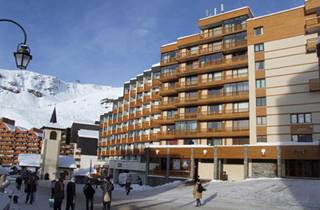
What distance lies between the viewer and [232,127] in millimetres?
50125

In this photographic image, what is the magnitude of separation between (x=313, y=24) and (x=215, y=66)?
14572mm

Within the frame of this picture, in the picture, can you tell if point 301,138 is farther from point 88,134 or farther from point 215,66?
point 88,134

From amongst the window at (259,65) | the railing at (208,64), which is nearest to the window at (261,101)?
the window at (259,65)

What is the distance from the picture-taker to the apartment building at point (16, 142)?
159 metres

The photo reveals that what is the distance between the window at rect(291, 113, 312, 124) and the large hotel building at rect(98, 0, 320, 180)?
0.12 meters

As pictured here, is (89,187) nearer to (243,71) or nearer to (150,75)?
(243,71)

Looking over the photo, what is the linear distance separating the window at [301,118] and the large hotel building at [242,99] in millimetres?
116

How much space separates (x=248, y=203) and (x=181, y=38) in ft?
125

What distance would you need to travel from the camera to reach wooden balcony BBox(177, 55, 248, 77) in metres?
50.2

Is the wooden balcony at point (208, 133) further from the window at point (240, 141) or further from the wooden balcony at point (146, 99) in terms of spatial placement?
the wooden balcony at point (146, 99)

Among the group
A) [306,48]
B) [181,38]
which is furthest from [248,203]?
[181,38]

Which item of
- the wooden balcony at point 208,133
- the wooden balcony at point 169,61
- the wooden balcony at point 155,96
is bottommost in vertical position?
the wooden balcony at point 208,133

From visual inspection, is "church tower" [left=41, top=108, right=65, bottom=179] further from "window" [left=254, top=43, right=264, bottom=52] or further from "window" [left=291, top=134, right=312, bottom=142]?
"window" [left=291, top=134, right=312, bottom=142]

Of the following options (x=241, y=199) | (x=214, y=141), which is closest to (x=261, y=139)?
(x=214, y=141)
